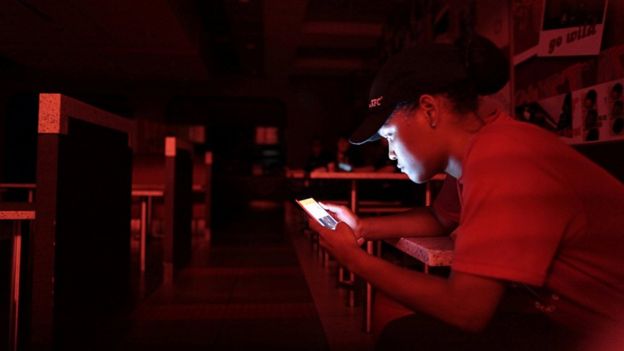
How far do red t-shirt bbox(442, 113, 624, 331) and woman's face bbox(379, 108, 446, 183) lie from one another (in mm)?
111

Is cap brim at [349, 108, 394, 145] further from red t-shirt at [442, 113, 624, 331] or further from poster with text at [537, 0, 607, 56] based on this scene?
poster with text at [537, 0, 607, 56]

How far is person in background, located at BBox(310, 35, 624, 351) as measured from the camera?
594mm

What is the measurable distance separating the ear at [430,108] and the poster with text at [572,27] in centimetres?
154

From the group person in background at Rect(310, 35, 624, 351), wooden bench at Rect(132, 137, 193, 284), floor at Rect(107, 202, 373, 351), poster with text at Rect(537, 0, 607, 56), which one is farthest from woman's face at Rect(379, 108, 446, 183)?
wooden bench at Rect(132, 137, 193, 284)

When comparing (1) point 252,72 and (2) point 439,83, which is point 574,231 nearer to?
(2) point 439,83

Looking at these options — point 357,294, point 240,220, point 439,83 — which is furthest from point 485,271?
point 240,220

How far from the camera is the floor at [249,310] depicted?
79.3 inches

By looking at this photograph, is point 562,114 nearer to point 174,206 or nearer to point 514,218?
point 514,218

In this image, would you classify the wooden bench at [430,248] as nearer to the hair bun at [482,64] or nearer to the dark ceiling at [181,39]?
the hair bun at [482,64]

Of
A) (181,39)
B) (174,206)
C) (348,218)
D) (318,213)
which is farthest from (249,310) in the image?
(181,39)

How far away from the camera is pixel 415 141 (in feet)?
2.65

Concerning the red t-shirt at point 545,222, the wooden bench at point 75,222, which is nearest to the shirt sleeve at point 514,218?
the red t-shirt at point 545,222

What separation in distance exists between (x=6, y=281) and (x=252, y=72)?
6.70 metres

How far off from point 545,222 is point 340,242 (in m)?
0.33
